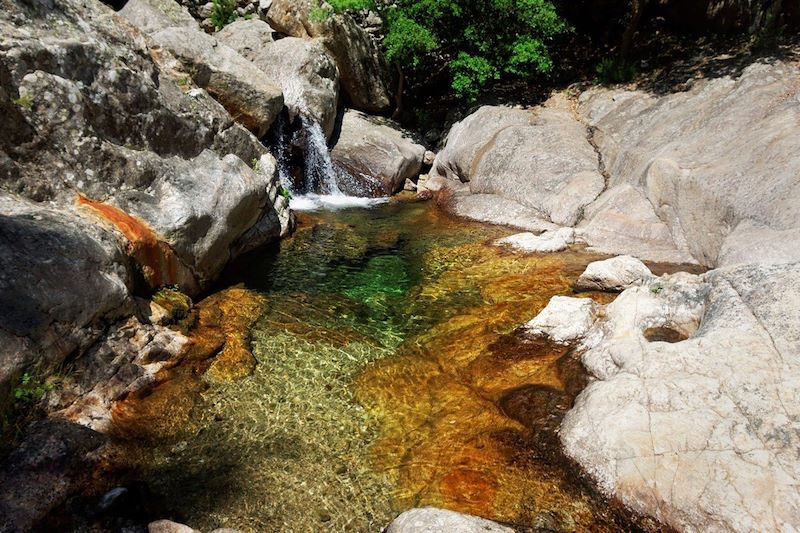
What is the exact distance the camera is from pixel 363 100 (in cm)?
1881

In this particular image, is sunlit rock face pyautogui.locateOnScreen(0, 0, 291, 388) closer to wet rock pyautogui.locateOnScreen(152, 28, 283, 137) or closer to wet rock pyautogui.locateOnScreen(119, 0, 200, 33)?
wet rock pyautogui.locateOnScreen(152, 28, 283, 137)

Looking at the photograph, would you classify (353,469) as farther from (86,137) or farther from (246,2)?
(246,2)

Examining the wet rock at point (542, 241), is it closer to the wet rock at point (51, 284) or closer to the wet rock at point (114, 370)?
the wet rock at point (114, 370)

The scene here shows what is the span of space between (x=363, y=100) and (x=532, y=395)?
15.0 metres

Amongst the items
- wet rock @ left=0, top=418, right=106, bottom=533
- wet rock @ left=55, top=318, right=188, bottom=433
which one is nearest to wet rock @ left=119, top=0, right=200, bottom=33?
wet rock @ left=55, top=318, right=188, bottom=433

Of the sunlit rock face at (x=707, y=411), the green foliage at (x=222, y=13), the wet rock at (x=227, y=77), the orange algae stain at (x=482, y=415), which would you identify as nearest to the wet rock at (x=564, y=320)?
the orange algae stain at (x=482, y=415)

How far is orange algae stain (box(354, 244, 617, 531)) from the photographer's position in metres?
4.60

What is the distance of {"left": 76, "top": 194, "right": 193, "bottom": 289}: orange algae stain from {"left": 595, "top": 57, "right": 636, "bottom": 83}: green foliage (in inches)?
541

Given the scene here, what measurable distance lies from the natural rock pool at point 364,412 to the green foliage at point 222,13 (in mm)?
12757

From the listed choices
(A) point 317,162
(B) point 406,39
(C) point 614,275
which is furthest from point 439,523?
(B) point 406,39

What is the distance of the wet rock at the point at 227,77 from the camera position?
11750 mm

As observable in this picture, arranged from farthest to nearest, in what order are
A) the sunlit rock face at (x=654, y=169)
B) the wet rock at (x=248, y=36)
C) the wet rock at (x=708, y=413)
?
1. the wet rock at (x=248, y=36)
2. the sunlit rock face at (x=654, y=169)
3. the wet rock at (x=708, y=413)

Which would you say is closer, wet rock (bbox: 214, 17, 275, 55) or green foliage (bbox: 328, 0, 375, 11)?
green foliage (bbox: 328, 0, 375, 11)

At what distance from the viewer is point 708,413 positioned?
4742 mm
